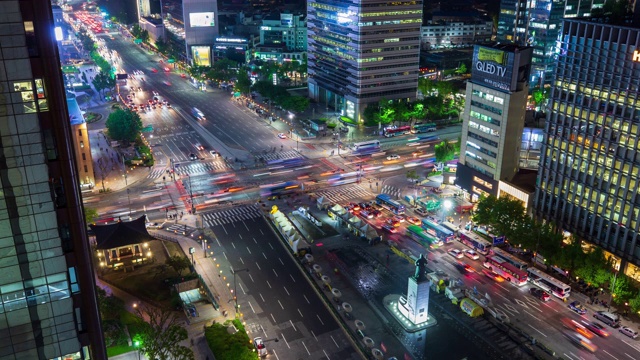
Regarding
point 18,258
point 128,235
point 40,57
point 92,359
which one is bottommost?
point 128,235

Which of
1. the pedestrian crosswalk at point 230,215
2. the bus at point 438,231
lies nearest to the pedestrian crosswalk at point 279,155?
the pedestrian crosswalk at point 230,215

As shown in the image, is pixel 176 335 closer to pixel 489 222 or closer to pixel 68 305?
pixel 68 305

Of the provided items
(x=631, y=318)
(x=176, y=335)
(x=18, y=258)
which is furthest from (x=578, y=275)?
(x=18, y=258)

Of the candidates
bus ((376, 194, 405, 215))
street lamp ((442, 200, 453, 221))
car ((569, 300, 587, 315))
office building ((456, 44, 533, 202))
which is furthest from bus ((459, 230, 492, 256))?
car ((569, 300, 587, 315))

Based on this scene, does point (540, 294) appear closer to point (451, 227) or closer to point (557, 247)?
point (557, 247)

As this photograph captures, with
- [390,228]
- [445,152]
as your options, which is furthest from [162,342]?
[445,152]

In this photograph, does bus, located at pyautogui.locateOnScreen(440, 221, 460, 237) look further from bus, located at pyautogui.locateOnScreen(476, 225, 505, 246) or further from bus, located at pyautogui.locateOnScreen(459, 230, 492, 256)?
bus, located at pyautogui.locateOnScreen(476, 225, 505, 246)
